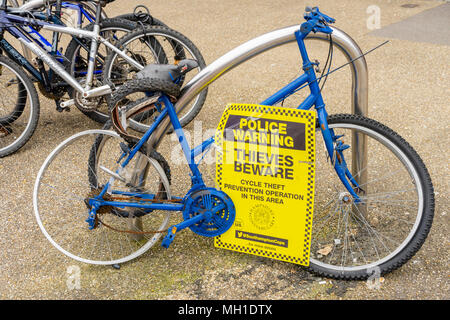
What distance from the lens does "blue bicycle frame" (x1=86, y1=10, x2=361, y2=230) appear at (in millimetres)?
2410

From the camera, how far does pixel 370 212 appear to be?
10.2 feet

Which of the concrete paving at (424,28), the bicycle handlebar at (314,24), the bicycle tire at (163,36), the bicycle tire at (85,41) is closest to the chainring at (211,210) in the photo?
the bicycle handlebar at (314,24)

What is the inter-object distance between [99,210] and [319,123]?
4.25 feet

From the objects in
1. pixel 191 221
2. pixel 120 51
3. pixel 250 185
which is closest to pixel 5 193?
pixel 120 51

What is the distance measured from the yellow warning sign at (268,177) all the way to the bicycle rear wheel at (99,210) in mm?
394

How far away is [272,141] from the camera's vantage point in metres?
2.47

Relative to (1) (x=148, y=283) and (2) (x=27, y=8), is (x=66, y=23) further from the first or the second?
(1) (x=148, y=283)

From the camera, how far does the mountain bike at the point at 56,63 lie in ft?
12.7

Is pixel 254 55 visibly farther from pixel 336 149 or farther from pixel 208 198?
pixel 208 198

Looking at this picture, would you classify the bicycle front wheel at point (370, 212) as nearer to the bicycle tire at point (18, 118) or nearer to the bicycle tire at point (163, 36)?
the bicycle tire at point (163, 36)

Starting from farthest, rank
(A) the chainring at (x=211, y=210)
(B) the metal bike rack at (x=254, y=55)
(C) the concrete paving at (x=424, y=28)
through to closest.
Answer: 1. (C) the concrete paving at (x=424, y=28)
2. (A) the chainring at (x=211, y=210)
3. (B) the metal bike rack at (x=254, y=55)

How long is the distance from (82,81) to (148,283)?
2.05m

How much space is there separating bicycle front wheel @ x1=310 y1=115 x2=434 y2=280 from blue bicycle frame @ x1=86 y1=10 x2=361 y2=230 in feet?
0.26

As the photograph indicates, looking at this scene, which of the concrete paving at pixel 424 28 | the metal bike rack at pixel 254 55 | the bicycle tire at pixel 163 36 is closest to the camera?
the metal bike rack at pixel 254 55
